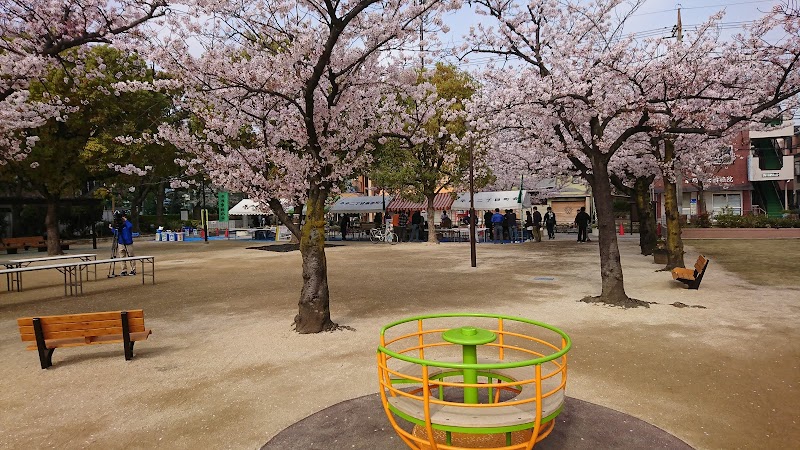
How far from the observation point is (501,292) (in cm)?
1206

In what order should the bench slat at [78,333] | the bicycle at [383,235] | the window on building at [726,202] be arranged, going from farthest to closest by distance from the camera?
the window on building at [726,202], the bicycle at [383,235], the bench slat at [78,333]

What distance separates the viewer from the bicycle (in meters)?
30.7

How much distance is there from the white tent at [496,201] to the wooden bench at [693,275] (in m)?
17.5

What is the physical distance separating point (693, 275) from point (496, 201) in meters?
19.0

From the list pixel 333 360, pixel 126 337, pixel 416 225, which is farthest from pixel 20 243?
pixel 333 360

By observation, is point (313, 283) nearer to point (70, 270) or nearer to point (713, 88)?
point (70, 270)

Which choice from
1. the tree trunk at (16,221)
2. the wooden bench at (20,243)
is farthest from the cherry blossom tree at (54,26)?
the tree trunk at (16,221)

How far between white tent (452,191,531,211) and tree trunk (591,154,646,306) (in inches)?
728

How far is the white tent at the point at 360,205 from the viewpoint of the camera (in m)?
33.9

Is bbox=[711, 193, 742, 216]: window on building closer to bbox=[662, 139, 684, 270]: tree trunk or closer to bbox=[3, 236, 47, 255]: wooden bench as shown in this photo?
bbox=[662, 139, 684, 270]: tree trunk

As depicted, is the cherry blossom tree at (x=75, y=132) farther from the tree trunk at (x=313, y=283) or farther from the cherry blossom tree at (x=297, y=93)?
the tree trunk at (x=313, y=283)

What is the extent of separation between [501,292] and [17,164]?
23.0 meters

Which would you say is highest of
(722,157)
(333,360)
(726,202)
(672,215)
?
(722,157)

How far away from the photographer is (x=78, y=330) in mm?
6969
